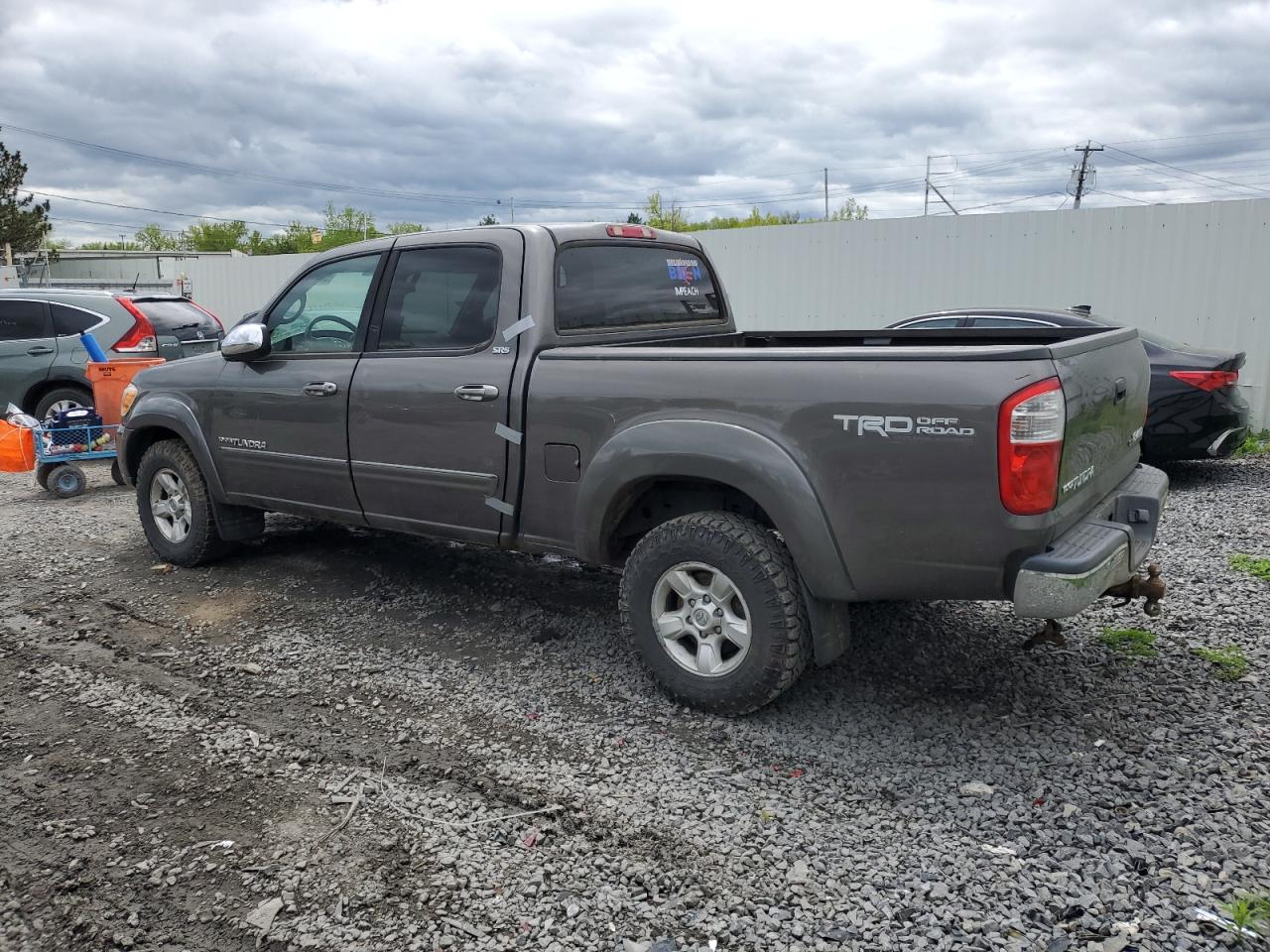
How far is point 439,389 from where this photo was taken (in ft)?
15.0

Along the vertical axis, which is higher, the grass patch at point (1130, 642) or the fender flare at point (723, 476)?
the fender flare at point (723, 476)

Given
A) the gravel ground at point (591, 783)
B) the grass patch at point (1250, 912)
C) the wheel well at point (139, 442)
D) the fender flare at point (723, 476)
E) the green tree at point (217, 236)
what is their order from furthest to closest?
the green tree at point (217, 236) → the wheel well at point (139, 442) → the fender flare at point (723, 476) → the gravel ground at point (591, 783) → the grass patch at point (1250, 912)

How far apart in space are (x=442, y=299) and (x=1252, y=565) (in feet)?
15.6

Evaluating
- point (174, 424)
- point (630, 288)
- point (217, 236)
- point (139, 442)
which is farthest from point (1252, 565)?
point (217, 236)

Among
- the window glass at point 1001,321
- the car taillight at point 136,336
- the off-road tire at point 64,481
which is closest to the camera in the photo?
the window glass at point 1001,321

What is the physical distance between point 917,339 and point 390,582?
323cm

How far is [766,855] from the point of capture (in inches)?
119

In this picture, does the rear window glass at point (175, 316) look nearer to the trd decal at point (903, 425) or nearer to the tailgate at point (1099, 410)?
the trd decal at point (903, 425)

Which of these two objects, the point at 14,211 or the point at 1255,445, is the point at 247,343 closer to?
the point at 1255,445

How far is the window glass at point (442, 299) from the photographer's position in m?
4.59

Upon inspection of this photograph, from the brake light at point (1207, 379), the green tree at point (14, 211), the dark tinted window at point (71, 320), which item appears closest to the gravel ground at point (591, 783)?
the brake light at point (1207, 379)

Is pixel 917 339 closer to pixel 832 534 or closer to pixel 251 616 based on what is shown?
pixel 832 534

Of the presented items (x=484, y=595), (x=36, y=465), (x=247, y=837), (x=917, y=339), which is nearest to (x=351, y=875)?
(x=247, y=837)

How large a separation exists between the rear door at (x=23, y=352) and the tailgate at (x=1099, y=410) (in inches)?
417
